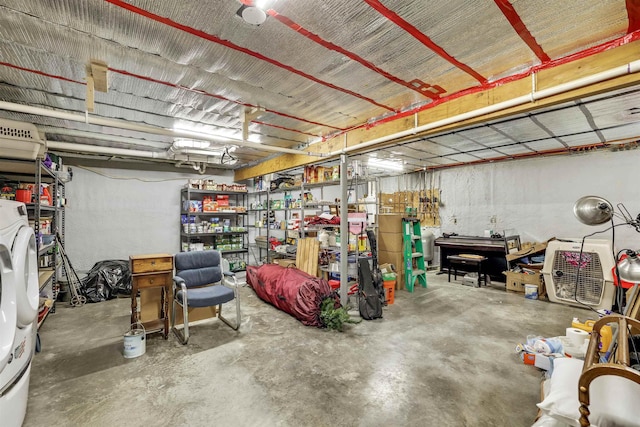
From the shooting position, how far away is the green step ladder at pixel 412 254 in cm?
524

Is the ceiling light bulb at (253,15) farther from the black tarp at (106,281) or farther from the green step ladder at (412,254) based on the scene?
the black tarp at (106,281)

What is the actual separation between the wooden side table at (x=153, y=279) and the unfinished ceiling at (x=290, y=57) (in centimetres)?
139

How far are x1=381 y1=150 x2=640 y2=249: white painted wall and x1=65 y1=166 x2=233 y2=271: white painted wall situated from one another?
6.50 meters

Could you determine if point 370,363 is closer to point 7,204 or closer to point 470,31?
point 470,31

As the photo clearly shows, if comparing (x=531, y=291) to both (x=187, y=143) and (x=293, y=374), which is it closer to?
(x=293, y=374)

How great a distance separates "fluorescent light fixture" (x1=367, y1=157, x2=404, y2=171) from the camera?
616 cm

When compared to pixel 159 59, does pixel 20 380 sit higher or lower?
lower

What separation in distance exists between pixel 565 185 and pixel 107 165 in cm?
887

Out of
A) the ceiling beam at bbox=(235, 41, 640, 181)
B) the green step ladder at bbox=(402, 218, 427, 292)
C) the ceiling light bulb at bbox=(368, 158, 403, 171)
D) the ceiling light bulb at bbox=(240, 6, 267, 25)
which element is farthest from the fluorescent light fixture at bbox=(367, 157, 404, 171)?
the ceiling light bulb at bbox=(240, 6, 267, 25)

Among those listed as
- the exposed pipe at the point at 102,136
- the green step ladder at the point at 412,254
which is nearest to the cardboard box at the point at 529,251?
the green step ladder at the point at 412,254

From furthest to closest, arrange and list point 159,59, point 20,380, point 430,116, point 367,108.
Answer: point 367,108 < point 430,116 < point 159,59 < point 20,380

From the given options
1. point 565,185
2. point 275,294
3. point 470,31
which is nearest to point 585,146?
point 565,185

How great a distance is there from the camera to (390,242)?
17.6ft

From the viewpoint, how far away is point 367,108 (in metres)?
3.29
